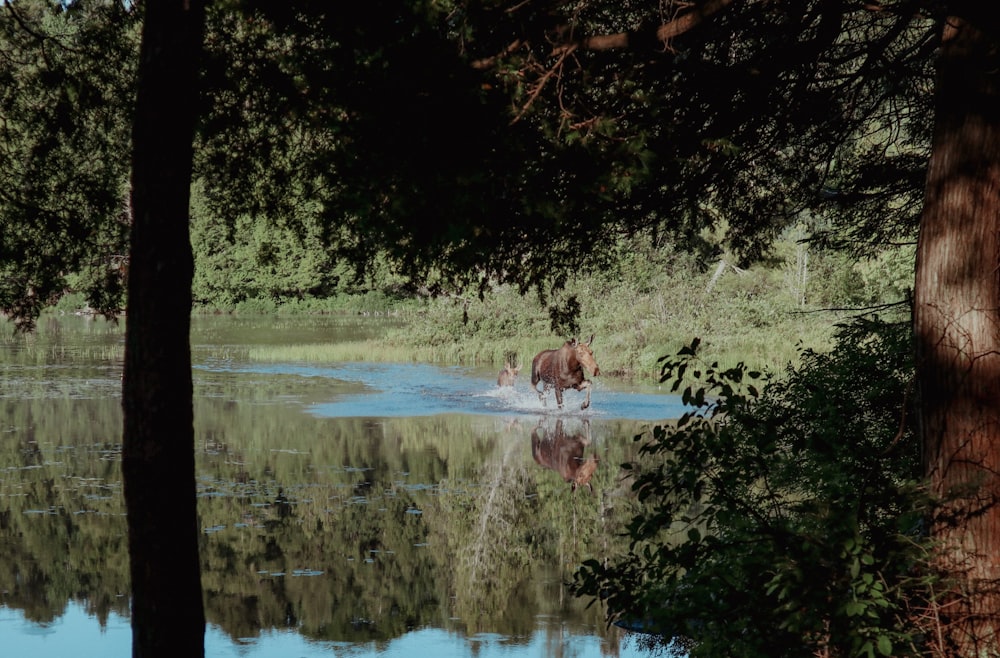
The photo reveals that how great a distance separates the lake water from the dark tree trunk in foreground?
4877 millimetres

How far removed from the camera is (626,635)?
11234mm

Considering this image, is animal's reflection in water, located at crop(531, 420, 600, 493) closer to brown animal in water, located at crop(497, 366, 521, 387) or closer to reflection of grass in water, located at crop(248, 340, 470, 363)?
brown animal in water, located at crop(497, 366, 521, 387)

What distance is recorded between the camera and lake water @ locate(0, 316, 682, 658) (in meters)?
11.3

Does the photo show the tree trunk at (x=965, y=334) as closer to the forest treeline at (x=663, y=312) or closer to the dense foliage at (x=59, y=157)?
the dense foliage at (x=59, y=157)

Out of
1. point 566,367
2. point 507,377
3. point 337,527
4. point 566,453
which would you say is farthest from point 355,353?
point 337,527

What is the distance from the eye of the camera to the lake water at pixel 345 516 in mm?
11328

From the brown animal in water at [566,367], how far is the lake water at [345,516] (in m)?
0.54

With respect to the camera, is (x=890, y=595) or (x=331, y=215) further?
(x=331, y=215)

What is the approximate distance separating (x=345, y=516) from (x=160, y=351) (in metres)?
9.73

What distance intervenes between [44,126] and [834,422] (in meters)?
6.52

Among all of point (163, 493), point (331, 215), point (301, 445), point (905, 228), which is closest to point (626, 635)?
point (905, 228)

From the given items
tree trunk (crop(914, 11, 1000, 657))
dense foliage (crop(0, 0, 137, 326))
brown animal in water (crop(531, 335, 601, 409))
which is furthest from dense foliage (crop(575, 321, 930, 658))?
brown animal in water (crop(531, 335, 601, 409))

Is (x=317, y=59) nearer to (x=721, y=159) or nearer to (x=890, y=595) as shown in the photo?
(x=721, y=159)

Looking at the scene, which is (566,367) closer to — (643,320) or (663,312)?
(663,312)
